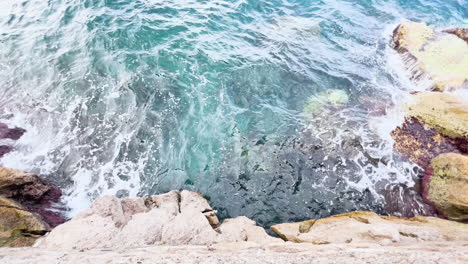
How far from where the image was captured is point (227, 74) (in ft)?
47.6

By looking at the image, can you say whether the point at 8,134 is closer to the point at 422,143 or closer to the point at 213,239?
the point at 213,239

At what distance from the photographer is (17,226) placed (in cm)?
731

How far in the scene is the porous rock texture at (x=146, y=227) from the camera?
6.53 meters

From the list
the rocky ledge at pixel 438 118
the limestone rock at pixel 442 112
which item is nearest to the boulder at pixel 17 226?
the rocky ledge at pixel 438 118

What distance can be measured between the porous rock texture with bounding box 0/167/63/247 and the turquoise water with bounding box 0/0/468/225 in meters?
0.77

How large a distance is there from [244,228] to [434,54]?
1575 cm

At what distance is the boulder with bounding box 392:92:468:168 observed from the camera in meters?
11.4

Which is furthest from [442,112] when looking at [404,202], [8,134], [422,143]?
[8,134]

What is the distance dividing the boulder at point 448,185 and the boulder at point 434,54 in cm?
596

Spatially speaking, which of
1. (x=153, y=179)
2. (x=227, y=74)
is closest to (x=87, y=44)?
(x=227, y=74)

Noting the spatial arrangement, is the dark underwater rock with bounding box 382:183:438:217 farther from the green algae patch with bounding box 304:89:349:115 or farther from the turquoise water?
the green algae patch with bounding box 304:89:349:115

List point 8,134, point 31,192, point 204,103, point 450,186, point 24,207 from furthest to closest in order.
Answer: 1. point 204,103
2. point 8,134
3. point 450,186
4. point 31,192
5. point 24,207

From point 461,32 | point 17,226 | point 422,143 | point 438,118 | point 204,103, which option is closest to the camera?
point 17,226

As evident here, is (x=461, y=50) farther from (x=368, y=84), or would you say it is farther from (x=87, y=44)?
(x=87, y=44)
